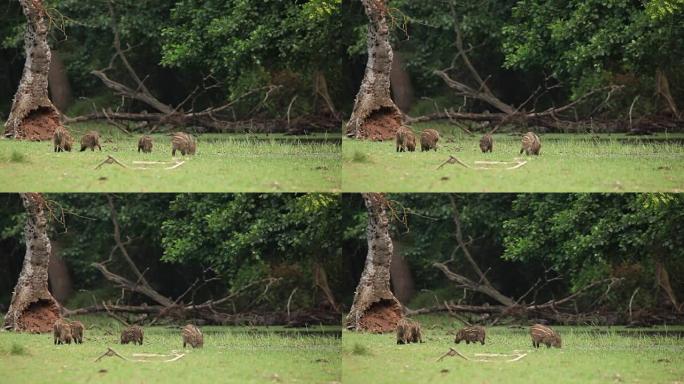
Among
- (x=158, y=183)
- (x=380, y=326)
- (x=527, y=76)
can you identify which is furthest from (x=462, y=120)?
(x=158, y=183)

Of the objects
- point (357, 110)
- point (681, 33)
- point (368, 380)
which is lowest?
point (368, 380)

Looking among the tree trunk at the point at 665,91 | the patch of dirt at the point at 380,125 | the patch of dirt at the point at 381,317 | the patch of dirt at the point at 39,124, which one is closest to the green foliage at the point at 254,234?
the patch of dirt at the point at 381,317

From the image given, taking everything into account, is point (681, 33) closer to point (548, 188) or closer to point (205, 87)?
point (548, 188)

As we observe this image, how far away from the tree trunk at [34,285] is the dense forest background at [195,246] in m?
0.10

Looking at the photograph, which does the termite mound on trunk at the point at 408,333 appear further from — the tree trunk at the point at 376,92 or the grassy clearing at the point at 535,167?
the tree trunk at the point at 376,92

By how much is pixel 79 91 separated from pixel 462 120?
4203 millimetres

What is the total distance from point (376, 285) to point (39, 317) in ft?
11.9

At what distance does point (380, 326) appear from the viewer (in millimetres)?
13164

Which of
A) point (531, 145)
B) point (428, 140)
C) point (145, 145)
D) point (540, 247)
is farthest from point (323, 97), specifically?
point (540, 247)

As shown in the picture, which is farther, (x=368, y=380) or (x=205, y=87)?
(x=205, y=87)

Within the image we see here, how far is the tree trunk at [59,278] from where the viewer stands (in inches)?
521

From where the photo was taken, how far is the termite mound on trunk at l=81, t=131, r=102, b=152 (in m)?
13.1

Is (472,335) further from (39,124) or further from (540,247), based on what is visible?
(39,124)

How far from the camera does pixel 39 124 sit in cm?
1320
